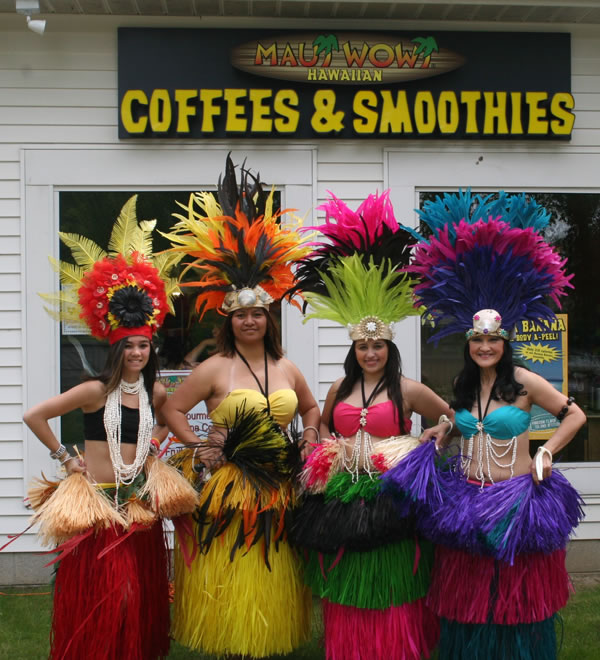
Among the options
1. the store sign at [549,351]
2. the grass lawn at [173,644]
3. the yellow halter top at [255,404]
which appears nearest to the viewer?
the yellow halter top at [255,404]

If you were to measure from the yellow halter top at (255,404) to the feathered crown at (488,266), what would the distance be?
87cm

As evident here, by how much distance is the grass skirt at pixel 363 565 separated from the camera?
3.26 meters

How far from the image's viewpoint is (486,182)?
18.4ft

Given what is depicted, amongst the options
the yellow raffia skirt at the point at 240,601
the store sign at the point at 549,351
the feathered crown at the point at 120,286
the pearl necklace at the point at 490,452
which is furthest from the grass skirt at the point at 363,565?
the store sign at the point at 549,351

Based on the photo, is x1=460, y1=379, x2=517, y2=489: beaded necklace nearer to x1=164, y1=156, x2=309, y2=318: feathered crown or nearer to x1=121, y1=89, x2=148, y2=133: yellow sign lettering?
x1=164, y1=156, x2=309, y2=318: feathered crown

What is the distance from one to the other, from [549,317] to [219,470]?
1.78m

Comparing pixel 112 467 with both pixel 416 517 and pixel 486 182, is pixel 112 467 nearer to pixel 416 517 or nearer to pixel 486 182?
pixel 416 517

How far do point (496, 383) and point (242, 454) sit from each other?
1.26 metres

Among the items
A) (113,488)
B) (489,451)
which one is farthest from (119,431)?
(489,451)

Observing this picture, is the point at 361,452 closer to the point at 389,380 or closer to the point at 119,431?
the point at 389,380

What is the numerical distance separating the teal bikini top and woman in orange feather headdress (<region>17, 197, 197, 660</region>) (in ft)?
Result: 4.66

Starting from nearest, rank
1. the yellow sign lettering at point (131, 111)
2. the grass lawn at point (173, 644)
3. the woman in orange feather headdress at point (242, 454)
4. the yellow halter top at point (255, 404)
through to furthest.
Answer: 1. the woman in orange feather headdress at point (242, 454)
2. the yellow halter top at point (255, 404)
3. the grass lawn at point (173, 644)
4. the yellow sign lettering at point (131, 111)

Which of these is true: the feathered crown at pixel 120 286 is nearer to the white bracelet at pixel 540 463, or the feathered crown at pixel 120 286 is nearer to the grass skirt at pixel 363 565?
the grass skirt at pixel 363 565

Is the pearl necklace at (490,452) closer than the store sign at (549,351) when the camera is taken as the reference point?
Yes
